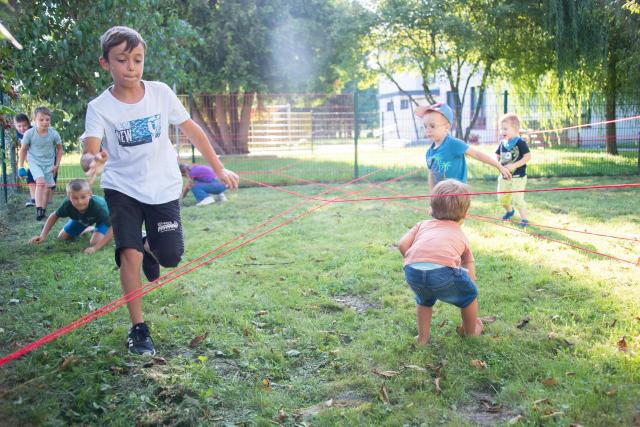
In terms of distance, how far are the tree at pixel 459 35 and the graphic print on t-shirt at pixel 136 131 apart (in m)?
12.5

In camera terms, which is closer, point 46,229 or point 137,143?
point 137,143

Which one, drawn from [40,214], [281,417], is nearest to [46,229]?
[40,214]

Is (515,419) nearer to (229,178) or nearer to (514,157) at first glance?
(229,178)

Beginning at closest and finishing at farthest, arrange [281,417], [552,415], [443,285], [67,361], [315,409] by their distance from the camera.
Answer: [552,415] < [281,417] < [315,409] < [67,361] < [443,285]

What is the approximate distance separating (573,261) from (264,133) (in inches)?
509

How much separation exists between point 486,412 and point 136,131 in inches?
101

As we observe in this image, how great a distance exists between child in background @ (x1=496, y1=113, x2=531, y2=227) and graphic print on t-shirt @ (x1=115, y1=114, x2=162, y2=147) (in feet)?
16.9

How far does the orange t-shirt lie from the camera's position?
3453 millimetres

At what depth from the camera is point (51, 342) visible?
3.63m

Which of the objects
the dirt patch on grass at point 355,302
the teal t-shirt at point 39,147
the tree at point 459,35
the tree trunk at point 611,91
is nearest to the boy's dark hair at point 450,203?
the dirt patch on grass at point 355,302

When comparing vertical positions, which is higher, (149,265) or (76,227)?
(76,227)

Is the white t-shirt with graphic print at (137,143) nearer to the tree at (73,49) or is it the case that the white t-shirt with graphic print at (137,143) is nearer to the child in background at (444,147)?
the child in background at (444,147)

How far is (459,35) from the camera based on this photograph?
1512 centimetres

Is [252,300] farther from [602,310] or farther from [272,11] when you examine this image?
[272,11]
